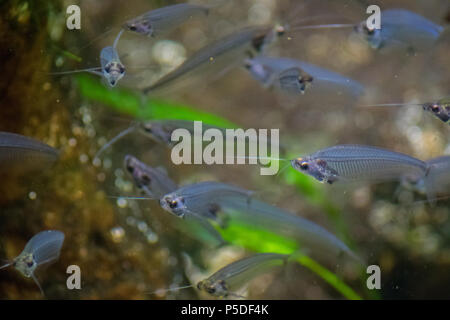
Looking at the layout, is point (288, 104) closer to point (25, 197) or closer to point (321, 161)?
point (321, 161)

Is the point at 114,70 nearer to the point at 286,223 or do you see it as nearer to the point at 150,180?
the point at 150,180

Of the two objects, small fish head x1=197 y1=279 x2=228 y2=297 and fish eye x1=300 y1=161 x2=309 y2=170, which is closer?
fish eye x1=300 y1=161 x2=309 y2=170

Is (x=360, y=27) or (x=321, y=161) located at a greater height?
(x=360, y=27)

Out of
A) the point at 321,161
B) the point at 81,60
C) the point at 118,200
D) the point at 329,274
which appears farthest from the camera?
the point at 329,274

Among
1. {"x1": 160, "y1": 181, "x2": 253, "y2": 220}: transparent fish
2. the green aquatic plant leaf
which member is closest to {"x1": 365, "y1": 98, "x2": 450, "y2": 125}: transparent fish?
{"x1": 160, "y1": 181, "x2": 253, "y2": 220}: transparent fish

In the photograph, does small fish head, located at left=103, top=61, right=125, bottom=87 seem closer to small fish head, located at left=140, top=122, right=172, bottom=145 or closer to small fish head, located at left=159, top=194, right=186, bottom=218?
small fish head, located at left=140, top=122, right=172, bottom=145

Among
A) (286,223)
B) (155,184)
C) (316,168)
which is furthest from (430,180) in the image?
(155,184)
